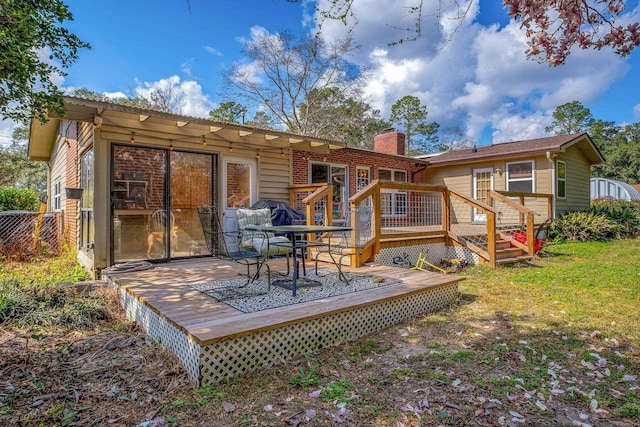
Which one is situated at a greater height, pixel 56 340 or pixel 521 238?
pixel 521 238

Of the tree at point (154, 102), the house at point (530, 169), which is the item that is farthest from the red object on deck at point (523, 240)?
the tree at point (154, 102)

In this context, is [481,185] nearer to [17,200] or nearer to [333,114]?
[333,114]

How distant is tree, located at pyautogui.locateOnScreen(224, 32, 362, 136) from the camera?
65.7 ft

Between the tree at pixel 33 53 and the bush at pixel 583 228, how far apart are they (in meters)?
12.2

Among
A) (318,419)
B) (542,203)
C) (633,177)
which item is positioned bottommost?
(318,419)

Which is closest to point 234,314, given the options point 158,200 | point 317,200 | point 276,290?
point 276,290

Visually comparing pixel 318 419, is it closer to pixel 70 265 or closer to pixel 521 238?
pixel 70 265

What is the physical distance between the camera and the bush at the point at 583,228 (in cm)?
1045

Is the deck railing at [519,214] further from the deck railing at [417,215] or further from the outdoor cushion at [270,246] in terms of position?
the outdoor cushion at [270,246]

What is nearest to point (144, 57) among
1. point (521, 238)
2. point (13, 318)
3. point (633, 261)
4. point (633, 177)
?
point (13, 318)

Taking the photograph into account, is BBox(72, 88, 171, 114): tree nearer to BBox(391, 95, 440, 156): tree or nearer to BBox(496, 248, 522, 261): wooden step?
BBox(391, 95, 440, 156): tree

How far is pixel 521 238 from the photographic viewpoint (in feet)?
27.6

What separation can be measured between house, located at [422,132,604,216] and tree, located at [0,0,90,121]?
442 inches

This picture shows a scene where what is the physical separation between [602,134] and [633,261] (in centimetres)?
3901
